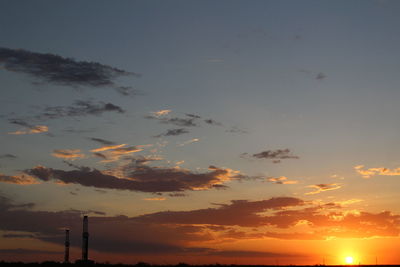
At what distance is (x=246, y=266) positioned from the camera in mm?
116562

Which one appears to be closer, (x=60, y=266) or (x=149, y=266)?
(x=60, y=266)

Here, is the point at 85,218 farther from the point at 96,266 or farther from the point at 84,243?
the point at 96,266

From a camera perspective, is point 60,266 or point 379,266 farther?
point 379,266

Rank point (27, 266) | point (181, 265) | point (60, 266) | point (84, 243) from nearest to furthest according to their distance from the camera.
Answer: point (27, 266) → point (60, 266) → point (181, 265) → point (84, 243)

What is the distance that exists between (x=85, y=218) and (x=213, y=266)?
199 feet

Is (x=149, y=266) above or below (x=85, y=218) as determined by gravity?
below

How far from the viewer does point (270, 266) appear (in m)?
115

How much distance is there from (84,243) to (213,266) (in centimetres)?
5427

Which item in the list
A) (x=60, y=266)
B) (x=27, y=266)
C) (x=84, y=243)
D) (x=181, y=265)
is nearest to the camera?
(x=27, y=266)

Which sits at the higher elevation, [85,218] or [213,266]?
[85,218]

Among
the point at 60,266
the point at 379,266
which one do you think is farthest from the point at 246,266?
the point at 60,266

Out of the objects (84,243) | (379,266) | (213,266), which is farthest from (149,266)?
(379,266)

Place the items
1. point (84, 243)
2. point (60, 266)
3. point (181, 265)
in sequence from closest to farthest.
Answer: point (60, 266), point (181, 265), point (84, 243)

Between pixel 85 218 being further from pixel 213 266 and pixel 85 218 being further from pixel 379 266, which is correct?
pixel 379 266
